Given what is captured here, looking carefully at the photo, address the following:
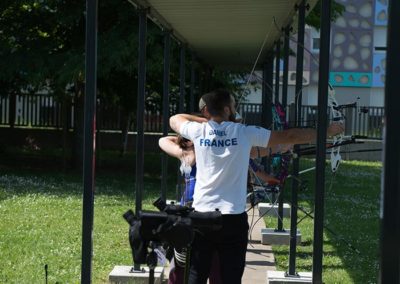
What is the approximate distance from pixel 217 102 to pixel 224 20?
3594 millimetres

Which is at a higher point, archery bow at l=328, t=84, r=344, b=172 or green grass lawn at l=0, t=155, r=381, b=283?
archery bow at l=328, t=84, r=344, b=172

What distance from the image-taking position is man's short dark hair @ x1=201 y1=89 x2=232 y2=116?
384cm

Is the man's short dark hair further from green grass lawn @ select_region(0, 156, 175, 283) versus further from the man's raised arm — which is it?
green grass lawn @ select_region(0, 156, 175, 283)

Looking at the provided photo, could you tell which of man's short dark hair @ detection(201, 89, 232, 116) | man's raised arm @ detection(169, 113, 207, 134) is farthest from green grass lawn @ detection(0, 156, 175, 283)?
man's short dark hair @ detection(201, 89, 232, 116)

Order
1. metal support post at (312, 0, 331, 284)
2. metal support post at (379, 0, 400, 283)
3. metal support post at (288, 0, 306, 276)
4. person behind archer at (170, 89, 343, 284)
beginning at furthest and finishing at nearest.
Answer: metal support post at (288, 0, 306, 276)
metal support post at (312, 0, 331, 284)
person behind archer at (170, 89, 343, 284)
metal support post at (379, 0, 400, 283)

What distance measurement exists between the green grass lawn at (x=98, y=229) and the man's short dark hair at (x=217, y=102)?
8.60 ft

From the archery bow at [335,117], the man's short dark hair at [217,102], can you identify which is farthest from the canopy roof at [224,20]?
the man's short dark hair at [217,102]

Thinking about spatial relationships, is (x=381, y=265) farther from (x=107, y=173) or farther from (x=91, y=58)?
(x=107, y=173)

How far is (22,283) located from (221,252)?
8.35 feet

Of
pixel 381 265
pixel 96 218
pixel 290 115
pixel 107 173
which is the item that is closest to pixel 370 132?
pixel 107 173

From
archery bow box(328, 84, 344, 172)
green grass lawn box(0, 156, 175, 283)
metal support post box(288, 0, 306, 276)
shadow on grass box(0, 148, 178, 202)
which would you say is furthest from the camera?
shadow on grass box(0, 148, 178, 202)

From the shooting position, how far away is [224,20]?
725 centimetres

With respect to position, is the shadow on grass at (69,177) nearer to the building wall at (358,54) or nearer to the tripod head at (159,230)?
the tripod head at (159,230)

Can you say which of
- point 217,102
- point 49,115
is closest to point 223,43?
point 217,102
